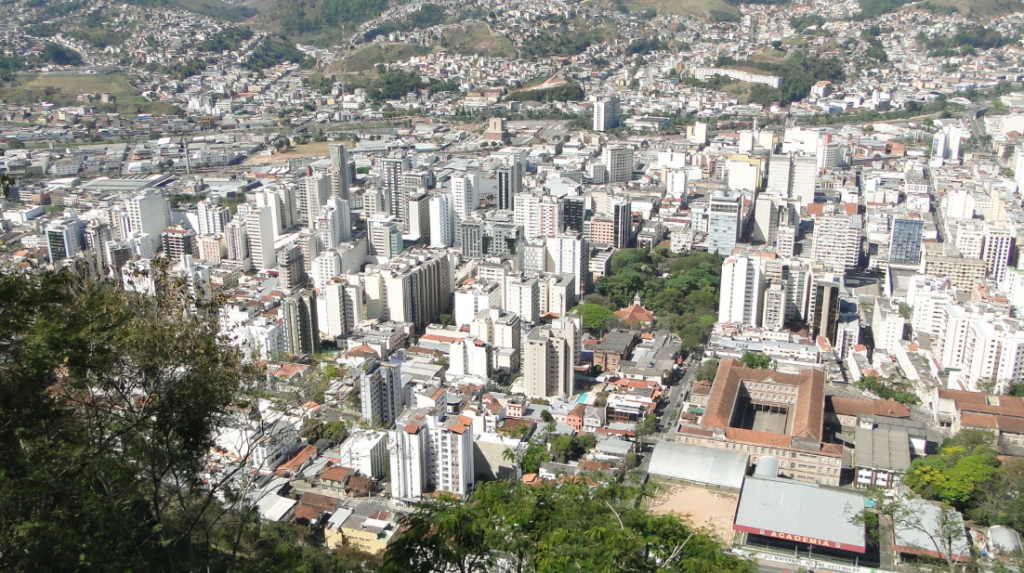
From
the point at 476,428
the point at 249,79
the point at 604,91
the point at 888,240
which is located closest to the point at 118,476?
the point at 476,428

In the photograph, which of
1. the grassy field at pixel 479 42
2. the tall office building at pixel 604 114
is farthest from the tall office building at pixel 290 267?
the grassy field at pixel 479 42

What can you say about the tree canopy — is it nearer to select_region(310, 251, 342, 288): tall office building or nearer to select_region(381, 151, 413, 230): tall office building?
select_region(310, 251, 342, 288): tall office building

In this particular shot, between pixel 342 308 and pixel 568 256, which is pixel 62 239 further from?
pixel 568 256

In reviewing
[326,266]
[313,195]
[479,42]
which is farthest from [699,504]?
[479,42]

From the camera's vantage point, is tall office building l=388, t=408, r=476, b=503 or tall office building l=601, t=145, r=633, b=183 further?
tall office building l=601, t=145, r=633, b=183

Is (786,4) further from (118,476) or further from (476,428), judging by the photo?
(118,476)

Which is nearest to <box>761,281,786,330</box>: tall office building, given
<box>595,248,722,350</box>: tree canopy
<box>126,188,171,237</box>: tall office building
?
<box>595,248,722,350</box>: tree canopy

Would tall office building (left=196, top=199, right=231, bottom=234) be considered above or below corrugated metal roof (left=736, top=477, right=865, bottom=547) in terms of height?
above
